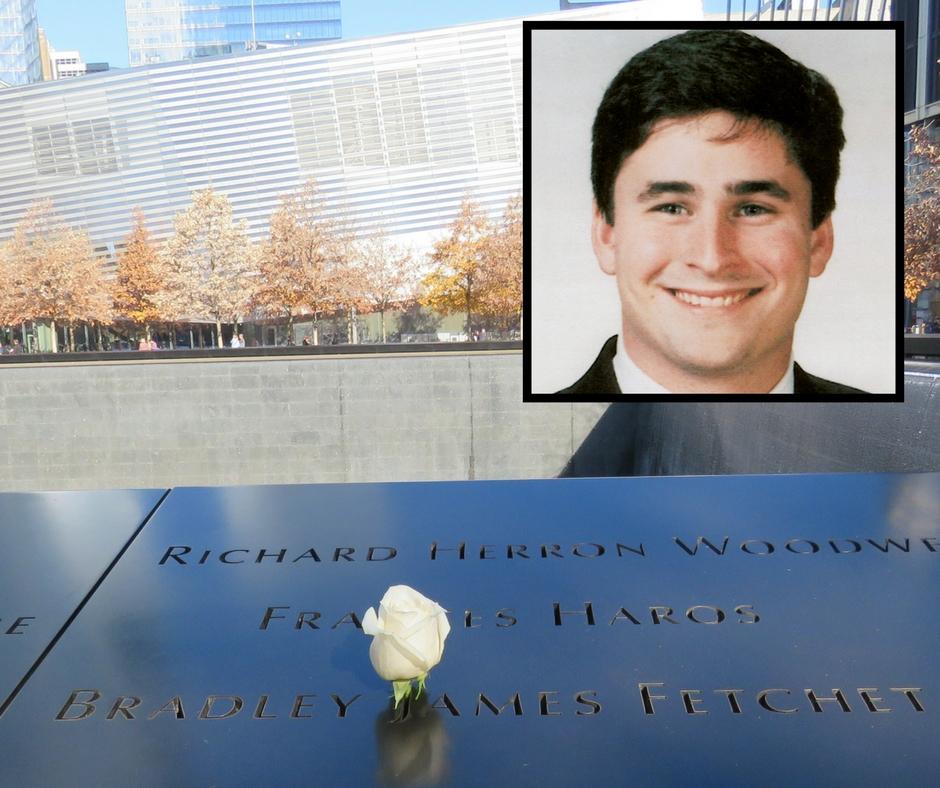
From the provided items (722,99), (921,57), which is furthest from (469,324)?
(722,99)

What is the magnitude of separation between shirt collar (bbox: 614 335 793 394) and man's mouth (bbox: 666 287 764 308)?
1.07 feet

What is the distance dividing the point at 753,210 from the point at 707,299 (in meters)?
0.37

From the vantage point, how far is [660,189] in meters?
Result: 4.02

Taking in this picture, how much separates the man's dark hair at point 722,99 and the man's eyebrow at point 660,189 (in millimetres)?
134

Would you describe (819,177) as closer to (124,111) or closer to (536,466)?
(536,466)

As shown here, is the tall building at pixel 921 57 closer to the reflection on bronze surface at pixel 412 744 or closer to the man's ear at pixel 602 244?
the man's ear at pixel 602 244

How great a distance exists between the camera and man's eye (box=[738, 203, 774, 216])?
12.6 feet

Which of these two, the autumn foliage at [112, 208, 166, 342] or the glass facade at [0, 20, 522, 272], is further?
the glass facade at [0, 20, 522, 272]

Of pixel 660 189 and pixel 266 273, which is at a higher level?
pixel 660 189

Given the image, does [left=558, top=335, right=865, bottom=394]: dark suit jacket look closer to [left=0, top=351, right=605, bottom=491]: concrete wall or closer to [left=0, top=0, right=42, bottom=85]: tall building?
[left=0, top=351, right=605, bottom=491]: concrete wall

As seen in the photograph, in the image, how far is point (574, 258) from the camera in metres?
3.92

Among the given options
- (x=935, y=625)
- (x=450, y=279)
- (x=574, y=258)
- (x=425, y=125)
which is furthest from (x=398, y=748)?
(x=425, y=125)

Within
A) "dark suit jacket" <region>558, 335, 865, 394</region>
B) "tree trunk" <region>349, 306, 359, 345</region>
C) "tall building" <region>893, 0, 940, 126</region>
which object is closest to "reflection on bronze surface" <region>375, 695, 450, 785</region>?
"dark suit jacket" <region>558, 335, 865, 394</region>

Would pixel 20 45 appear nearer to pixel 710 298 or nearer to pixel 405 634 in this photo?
pixel 710 298
